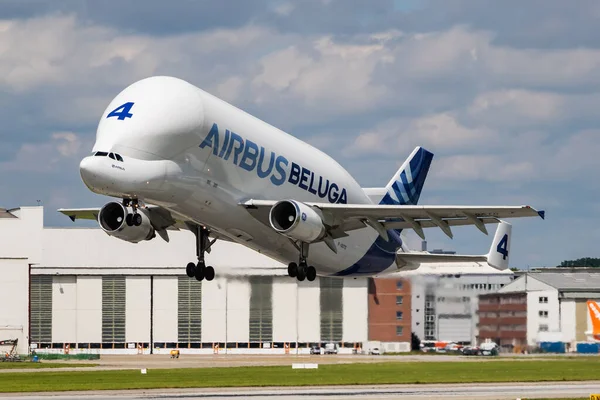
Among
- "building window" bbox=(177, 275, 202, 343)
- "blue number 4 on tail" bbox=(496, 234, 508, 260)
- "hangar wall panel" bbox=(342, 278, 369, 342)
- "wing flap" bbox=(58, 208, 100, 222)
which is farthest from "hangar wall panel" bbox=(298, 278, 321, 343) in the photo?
"wing flap" bbox=(58, 208, 100, 222)

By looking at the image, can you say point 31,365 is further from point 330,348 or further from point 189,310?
point 330,348

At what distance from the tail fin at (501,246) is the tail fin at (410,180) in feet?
28.1

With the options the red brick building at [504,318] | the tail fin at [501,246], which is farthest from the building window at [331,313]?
the tail fin at [501,246]

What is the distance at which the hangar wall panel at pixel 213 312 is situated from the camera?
129000 millimetres

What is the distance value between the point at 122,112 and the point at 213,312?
8785 centimetres

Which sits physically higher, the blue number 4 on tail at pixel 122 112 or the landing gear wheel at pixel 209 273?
the blue number 4 on tail at pixel 122 112

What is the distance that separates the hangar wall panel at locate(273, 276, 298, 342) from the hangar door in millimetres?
12990

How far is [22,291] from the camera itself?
126750 mm

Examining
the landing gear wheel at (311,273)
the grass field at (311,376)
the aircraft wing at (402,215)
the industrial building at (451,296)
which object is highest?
the aircraft wing at (402,215)

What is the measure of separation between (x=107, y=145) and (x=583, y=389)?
3504 centimetres

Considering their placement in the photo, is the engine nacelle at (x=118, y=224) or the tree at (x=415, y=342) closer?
the engine nacelle at (x=118, y=224)

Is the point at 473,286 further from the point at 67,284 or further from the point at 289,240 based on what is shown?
the point at 67,284

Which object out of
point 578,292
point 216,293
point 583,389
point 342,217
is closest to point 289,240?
point 342,217

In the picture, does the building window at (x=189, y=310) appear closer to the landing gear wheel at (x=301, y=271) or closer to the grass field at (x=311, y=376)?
the grass field at (x=311, y=376)
